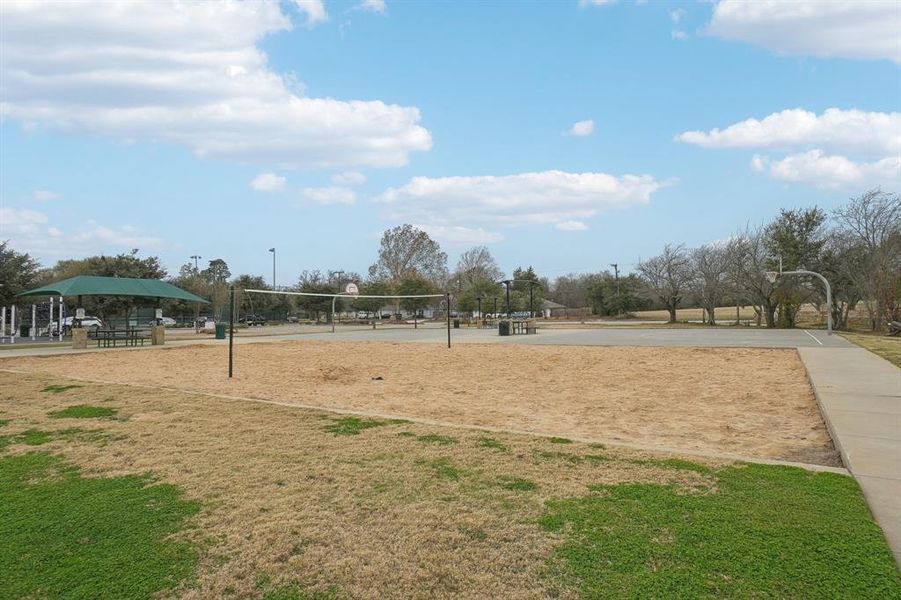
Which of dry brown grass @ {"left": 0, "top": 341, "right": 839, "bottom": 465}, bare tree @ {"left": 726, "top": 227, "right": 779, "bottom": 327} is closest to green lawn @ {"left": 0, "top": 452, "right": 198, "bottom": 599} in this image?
dry brown grass @ {"left": 0, "top": 341, "right": 839, "bottom": 465}

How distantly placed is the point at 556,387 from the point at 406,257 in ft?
215

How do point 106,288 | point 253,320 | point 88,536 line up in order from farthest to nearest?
point 253,320 < point 106,288 < point 88,536

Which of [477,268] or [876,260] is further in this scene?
[477,268]

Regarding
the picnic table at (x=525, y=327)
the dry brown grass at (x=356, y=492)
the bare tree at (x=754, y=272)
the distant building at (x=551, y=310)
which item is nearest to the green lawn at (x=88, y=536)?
the dry brown grass at (x=356, y=492)

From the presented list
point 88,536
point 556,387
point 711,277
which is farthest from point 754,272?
point 88,536

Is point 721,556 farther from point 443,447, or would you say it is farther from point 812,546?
point 443,447

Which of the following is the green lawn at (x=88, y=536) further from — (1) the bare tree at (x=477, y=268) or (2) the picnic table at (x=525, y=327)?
(1) the bare tree at (x=477, y=268)

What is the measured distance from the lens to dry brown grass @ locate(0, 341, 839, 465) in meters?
6.54

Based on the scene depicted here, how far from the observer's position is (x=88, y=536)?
335cm

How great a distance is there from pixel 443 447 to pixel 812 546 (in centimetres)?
320

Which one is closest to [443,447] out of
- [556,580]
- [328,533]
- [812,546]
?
[328,533]

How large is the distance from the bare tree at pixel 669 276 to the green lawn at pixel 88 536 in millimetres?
46192

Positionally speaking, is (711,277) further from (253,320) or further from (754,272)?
(253,320)

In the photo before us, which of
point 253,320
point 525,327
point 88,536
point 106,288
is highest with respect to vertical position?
point 106,288
